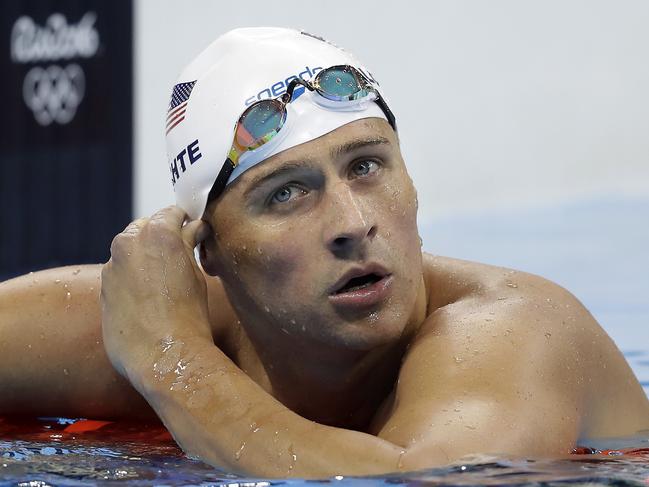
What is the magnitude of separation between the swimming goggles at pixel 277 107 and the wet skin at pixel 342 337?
0.05 m

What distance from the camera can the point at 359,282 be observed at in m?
2.52

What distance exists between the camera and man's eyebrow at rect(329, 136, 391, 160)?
263 cm

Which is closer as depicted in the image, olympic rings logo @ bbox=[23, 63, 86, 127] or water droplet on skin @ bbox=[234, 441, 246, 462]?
water droplet on skin @ bbox=[234, 441, 246, 462]

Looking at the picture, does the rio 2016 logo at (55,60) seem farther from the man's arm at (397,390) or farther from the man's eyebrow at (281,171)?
the man's eyebrow at (281,171)

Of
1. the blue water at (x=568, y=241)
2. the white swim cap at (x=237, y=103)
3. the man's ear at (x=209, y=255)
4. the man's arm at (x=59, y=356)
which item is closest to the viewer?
the white swim cap at (x=237, y=103)

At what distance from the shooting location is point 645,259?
6980 mm

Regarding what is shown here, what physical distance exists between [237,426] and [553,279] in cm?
442

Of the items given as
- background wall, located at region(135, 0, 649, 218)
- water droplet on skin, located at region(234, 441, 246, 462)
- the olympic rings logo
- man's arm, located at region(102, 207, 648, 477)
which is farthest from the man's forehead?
the olympic rings logo

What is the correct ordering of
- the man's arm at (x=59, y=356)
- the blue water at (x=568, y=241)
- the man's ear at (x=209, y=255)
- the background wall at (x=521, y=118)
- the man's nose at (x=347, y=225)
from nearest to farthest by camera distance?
the man's nose at (x=347, y=225)
the man's ear at (x=209, y=255)
the man's arm at (x=59, y=356)
the blue water at (x=568, y=241)
the background wall at (x=521, y=118)

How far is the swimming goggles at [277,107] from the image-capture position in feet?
8.79

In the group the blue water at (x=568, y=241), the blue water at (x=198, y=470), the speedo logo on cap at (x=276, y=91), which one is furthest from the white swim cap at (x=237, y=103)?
the blue water at (x=568, y=241)

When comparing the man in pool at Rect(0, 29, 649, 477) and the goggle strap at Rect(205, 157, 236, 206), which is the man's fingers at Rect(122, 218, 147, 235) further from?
the goggle strap at Rect(205, 157, 236, 206)

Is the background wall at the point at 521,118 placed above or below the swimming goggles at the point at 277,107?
above

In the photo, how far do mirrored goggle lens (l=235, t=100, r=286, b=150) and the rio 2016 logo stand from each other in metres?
6.19
